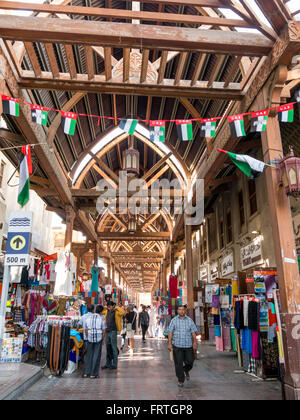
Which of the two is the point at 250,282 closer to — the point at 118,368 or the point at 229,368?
the point at 229,368

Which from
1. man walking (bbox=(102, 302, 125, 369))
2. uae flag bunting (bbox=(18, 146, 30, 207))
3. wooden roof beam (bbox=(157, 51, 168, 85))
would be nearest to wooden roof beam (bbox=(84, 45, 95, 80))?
wooden roof beam (bbox=(157, 51, 168, 85))

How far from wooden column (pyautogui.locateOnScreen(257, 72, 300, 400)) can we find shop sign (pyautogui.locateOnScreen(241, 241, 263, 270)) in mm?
5022

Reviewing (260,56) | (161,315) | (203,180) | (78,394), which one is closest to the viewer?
(78,394)

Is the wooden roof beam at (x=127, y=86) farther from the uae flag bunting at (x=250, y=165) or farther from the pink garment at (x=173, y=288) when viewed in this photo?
the pink garment at (x=173, y=288)

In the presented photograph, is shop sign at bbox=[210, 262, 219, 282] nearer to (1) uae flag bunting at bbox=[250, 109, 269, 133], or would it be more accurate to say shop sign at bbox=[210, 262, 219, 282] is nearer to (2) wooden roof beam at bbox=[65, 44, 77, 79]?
(1) uae flag bunting at bbox=[250, 109, 269, 133]

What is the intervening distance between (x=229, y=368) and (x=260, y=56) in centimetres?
720

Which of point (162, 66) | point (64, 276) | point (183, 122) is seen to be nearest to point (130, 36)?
point (162, 66)

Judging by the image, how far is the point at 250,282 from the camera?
299 inches

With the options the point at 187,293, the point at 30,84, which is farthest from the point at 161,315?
the point at 30,84

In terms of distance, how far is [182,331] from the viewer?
6.34 m

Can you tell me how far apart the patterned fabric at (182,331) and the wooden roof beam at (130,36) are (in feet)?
17.8

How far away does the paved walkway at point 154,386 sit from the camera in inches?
208

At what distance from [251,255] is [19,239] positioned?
798 centimetres

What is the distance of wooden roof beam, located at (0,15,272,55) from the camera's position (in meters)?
5.86
